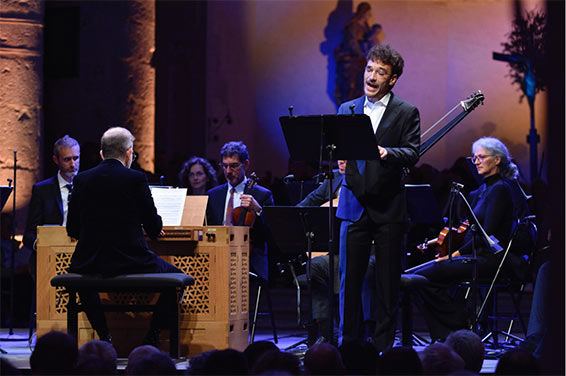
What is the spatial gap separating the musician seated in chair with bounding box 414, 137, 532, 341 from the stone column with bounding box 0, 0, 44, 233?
13.8 ft

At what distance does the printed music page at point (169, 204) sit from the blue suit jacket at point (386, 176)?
3.95ft

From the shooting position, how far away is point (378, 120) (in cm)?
459

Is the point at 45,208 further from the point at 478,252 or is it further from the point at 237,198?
the point at 478,252

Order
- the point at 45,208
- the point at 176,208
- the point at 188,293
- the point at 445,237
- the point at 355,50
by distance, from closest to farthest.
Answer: the point at 188,293, the point at 176,208, the point at 445,237, the point at 45,208, the point at 355,50

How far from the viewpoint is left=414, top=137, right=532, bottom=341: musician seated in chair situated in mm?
5742

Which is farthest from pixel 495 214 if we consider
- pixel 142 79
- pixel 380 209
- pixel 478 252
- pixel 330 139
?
pixel 142 79

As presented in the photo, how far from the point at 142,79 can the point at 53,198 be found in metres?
4.26

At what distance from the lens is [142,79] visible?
10.2 meters

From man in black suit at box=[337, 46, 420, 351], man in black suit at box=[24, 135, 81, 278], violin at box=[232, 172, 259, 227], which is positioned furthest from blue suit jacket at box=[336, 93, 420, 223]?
man in black suit at box=[24, 135, 81, 278]

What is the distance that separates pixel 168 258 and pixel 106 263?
0.63 m

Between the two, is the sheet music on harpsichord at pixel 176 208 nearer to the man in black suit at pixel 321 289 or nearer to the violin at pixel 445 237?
the man in black suit at pixel 321 289

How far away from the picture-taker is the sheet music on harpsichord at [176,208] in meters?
5.29

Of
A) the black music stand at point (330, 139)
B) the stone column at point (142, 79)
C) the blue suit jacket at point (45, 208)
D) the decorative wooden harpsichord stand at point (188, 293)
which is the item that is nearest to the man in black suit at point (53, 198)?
the blue suit jacket at point (45, 208)

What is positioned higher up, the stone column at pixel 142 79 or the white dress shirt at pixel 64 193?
the stone column at pixel 142 79
